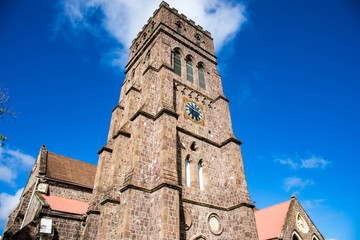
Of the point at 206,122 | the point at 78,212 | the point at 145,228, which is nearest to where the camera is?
the point at 145,228

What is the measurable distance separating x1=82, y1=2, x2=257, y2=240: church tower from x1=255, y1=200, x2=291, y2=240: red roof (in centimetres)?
540

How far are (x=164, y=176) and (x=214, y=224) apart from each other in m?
4.73

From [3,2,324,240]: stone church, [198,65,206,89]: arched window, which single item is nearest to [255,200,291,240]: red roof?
[3,2,324,240]: stone church

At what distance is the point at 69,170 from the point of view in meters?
21.9

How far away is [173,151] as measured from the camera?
42.9ft

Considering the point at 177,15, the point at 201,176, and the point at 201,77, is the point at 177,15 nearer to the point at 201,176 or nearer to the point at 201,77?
the point at 201,77

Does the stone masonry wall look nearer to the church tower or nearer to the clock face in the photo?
the church tower

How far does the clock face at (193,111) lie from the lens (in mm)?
17316

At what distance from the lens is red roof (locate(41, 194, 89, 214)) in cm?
1601

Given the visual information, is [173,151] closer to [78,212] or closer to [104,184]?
[104,184]

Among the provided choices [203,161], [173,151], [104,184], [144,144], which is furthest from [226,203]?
[104,184]

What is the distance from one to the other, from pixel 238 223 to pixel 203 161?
4.32 meters

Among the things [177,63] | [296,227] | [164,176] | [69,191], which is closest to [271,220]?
[296,227]

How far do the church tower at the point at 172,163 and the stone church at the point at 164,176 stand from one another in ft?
0.20
